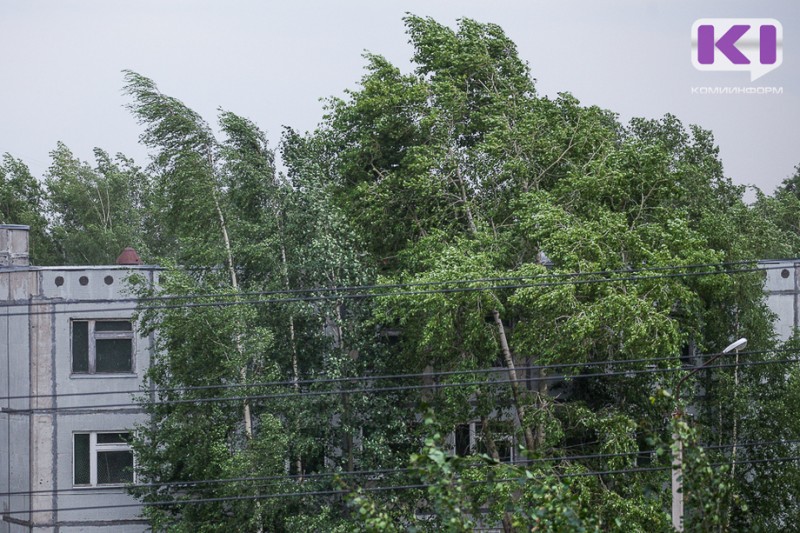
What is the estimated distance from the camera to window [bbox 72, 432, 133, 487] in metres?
27.0

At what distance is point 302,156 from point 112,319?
19.3ft

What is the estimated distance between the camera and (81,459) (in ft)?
89.2

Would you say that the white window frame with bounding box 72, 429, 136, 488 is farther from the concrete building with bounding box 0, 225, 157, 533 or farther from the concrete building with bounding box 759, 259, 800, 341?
the concrete building with bounding box 759, 259, 800, 341

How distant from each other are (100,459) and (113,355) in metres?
2.37

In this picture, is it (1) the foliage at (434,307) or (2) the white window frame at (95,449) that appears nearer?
(1) the foliage at (434,307)

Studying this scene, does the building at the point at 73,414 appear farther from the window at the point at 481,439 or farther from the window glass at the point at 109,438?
the window at the point at 481,439

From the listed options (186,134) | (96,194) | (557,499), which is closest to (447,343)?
(186,134)

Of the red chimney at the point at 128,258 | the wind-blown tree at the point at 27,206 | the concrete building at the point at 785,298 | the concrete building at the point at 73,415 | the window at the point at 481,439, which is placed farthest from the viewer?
the wind-blown tree at the point at 27,206

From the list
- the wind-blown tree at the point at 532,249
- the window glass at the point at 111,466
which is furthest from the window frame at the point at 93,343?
the wind-blown tree at the point at 532,249

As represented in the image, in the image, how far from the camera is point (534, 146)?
24281 mm

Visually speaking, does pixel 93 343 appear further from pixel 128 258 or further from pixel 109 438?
pixel 128 258

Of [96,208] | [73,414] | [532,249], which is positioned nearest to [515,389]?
[532,249]

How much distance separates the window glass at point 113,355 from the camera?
27.2m

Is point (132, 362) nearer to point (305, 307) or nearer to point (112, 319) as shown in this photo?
point (112, 319)
